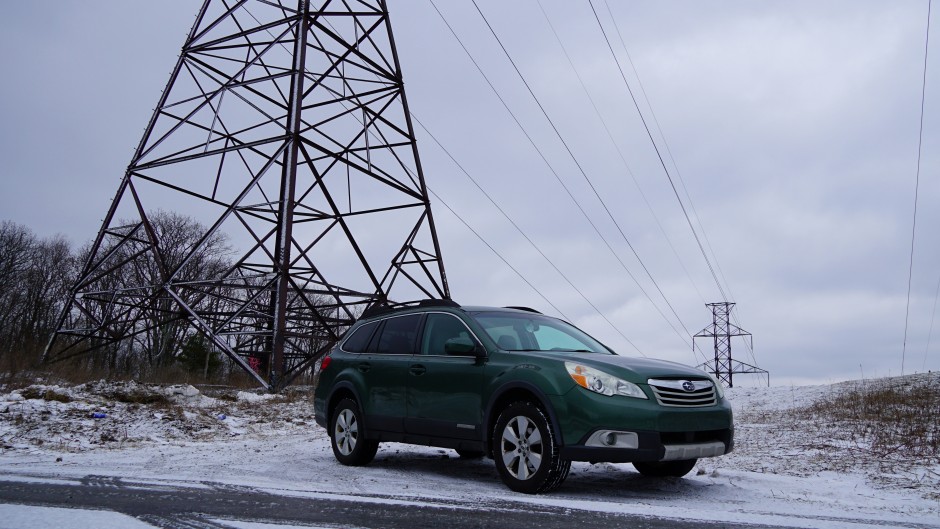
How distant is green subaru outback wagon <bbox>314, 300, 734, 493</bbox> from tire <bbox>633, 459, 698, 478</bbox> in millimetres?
14

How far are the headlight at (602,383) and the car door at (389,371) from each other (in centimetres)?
225

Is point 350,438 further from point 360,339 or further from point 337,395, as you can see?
point 360,339

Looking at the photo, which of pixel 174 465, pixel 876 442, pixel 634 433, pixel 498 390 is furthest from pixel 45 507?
pixel 876 442

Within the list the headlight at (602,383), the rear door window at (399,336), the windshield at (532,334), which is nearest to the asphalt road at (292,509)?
the headlight at (602,383)

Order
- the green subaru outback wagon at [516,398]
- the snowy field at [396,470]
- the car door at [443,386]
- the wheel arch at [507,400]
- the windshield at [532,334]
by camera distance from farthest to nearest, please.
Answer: the windshield at [532,334], the car door at [443,386], the wheel arch at [507,400], the green subaru outback wagon at [516,398], the snowy field at [396,470]

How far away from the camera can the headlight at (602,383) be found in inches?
228

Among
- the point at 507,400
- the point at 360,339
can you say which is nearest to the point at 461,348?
the point at 507,400

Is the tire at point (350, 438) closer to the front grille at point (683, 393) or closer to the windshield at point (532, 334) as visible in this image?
the windshield at point (532, 334)

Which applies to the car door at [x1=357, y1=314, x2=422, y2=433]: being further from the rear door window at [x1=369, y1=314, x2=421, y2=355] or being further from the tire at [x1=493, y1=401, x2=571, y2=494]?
the tire at [x1=493, y1=401, x2=571, y2=494]

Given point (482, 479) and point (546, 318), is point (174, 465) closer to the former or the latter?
point (482, 479)

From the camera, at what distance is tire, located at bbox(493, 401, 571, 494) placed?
228 inches

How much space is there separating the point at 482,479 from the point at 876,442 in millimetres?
4808

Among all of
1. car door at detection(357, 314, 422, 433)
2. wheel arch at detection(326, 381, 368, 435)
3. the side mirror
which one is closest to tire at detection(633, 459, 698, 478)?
the side mirror

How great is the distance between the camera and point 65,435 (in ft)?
30.3
